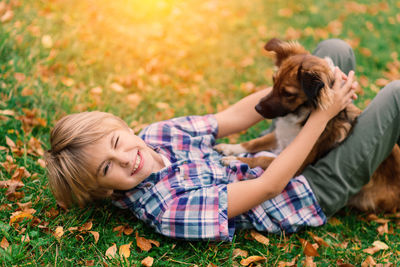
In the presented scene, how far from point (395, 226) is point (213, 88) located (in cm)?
268

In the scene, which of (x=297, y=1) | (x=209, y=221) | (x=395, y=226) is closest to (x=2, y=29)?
(x=209, y=221)

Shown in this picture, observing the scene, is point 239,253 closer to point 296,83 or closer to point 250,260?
point 250,260

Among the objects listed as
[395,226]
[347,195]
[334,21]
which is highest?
[334,21]

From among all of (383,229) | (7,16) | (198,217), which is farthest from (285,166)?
(7,16)

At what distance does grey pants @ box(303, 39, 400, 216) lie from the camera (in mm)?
2734

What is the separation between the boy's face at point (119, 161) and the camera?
2295 millimetres

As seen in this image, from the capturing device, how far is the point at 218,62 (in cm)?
534

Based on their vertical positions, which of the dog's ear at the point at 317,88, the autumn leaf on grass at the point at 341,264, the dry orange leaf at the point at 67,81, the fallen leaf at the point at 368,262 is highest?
the dog's ear at the point at 317,88

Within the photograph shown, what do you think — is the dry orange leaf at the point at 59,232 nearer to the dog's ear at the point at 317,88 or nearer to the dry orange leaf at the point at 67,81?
the dog's ear at the point at 317,88

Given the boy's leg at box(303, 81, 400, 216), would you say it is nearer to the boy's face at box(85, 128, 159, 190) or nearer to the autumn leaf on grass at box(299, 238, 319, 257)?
the autumn leaf on grass at box(299, 238, 319, 257)

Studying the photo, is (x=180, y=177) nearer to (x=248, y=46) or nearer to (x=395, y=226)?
(x=395, y=226)

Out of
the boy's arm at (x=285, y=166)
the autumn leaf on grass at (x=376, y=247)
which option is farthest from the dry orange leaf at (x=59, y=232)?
the autumn leaf on grass at (x=376, y=247)

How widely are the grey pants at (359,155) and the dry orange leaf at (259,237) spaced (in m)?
0.52

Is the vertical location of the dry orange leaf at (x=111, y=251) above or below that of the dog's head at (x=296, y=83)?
below
